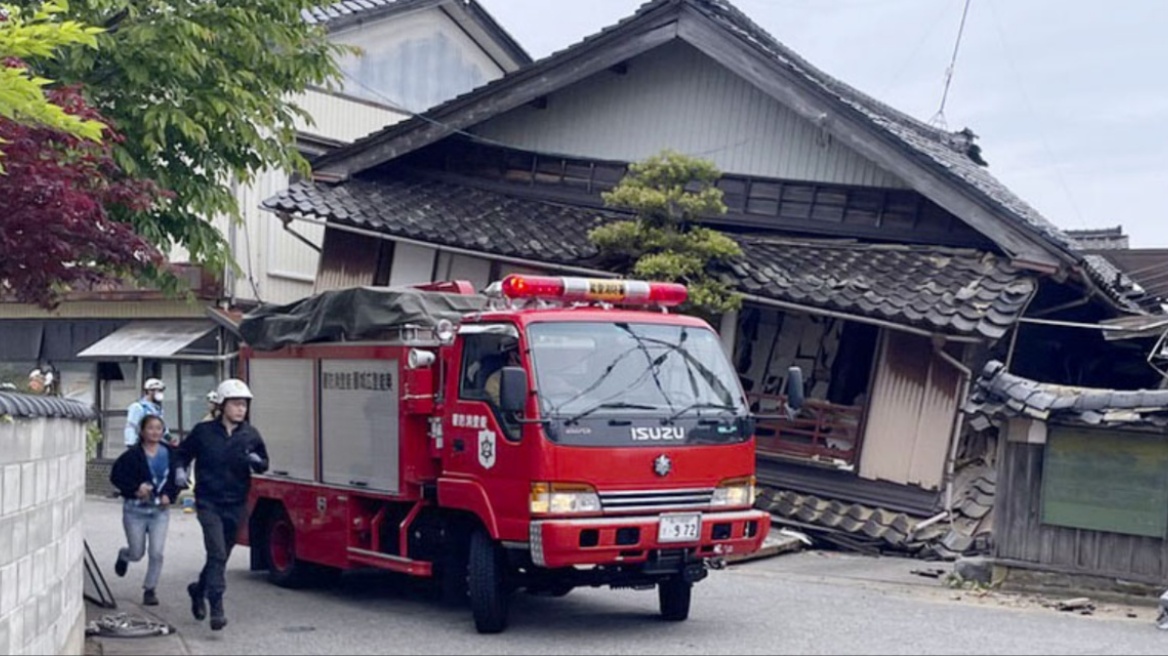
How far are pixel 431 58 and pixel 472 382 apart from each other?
18593 millimetres

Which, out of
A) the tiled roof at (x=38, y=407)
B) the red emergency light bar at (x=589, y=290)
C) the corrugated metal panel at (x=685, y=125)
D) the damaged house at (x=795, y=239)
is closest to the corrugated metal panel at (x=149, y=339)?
the damaged house at (x=795, y=239)

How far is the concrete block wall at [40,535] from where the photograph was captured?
7453 mm

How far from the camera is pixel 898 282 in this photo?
1739cm

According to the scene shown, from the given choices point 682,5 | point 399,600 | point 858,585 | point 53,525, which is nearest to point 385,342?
point 399,600

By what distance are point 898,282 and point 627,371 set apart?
695 cm

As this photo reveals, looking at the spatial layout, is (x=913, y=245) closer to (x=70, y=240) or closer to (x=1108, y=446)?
(x=1108, y=446)

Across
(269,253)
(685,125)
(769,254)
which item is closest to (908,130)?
(685,125)

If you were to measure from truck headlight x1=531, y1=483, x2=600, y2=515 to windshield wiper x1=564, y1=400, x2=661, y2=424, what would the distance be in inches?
19.4

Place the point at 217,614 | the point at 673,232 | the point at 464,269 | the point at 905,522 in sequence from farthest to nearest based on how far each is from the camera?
1. the point at 464,269
2. the point at 673,232
3. the point at 905,522
4. the point at 217,614

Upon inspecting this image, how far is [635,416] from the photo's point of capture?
438 inches

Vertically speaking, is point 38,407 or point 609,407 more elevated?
point 38,407

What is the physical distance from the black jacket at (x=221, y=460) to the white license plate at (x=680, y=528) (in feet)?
11.3

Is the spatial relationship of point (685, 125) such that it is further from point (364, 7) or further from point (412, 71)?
point (412, 71)

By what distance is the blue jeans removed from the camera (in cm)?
1319
